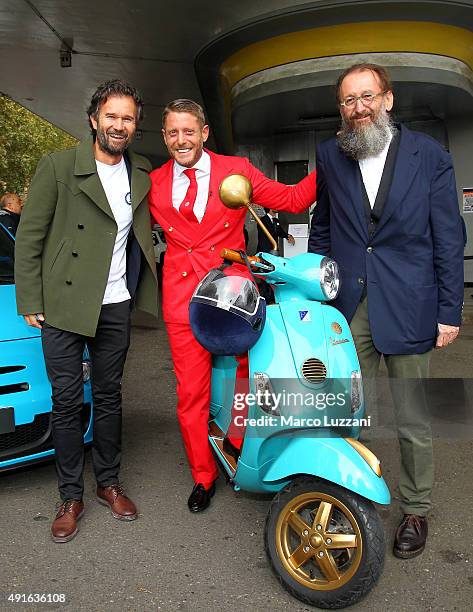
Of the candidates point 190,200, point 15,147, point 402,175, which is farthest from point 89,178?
point 15,147

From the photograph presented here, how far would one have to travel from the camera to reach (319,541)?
7.59 ft

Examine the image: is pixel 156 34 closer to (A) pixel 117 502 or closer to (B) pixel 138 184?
(B) pixel 138 184

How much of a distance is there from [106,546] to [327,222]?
176cm

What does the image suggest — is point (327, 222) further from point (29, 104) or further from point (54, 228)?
point (29, 104)

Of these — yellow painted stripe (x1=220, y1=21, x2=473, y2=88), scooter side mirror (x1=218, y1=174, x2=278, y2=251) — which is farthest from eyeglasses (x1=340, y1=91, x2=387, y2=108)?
yellow painted stripe (x1=220, y1=21, x2=473, y2=88)

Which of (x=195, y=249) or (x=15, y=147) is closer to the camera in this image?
(x=195, y=249)

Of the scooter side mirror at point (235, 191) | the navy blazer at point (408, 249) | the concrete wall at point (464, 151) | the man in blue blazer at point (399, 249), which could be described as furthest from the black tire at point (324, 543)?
the concrete wall at point (464, 151)

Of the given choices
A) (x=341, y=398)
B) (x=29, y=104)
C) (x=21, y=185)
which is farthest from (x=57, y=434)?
(x=21, y=185)

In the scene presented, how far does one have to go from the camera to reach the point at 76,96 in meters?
15.1

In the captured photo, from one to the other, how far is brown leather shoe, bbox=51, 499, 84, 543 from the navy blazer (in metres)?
1.56

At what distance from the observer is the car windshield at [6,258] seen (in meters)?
3.97

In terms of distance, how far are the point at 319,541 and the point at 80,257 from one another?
157 cm

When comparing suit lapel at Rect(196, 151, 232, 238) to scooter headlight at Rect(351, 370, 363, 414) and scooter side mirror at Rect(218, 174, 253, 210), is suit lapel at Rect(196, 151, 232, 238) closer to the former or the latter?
scooter side mirror at Rect(218, 174, 253, 210)

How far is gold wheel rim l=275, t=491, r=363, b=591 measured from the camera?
2281mm
